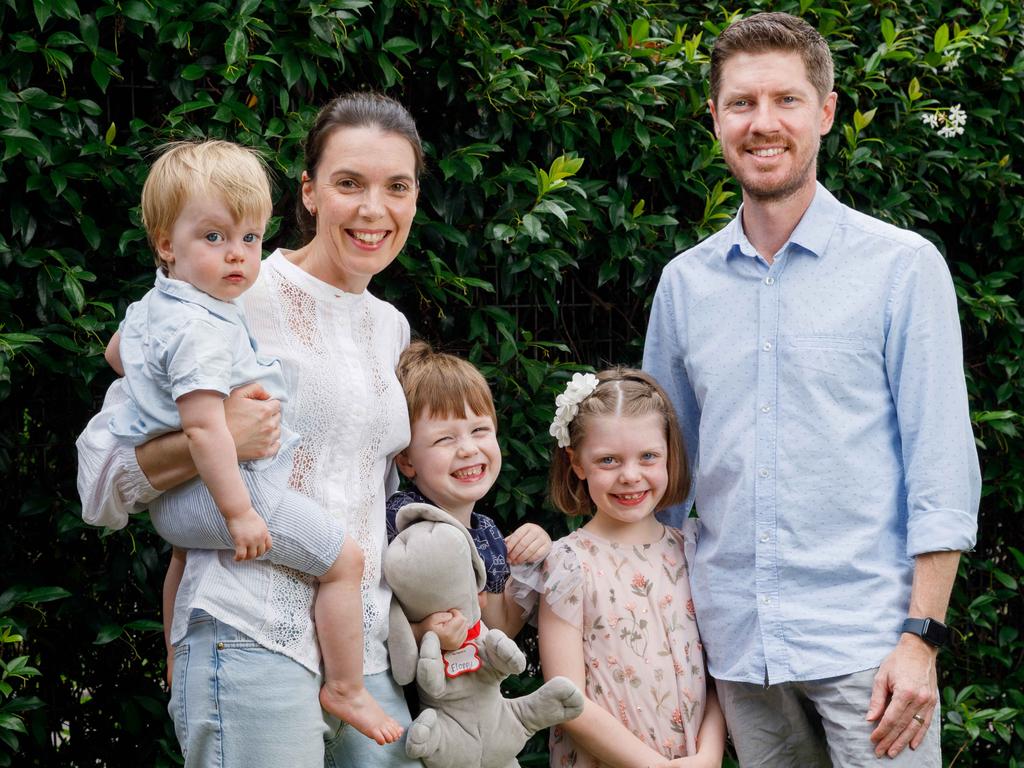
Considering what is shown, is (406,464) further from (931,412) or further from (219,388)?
(931,412)

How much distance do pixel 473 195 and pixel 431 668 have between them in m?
1.35

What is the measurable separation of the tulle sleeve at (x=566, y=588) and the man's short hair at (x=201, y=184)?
3.72 feet

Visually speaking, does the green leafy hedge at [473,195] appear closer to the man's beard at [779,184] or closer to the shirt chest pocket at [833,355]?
the man's beard at [779,184]

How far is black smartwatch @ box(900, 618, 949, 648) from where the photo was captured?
2576 mm

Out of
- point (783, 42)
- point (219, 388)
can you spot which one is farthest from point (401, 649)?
point (783, 42)

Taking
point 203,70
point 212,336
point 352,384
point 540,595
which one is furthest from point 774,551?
point 203,70

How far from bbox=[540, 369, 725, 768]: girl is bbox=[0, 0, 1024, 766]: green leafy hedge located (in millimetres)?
381

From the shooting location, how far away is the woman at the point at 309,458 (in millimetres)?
2250

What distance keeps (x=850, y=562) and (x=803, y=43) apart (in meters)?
1.20

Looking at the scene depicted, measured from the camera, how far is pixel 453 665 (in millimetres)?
2545

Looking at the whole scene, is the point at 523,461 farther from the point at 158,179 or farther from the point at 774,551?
the point at 158,179

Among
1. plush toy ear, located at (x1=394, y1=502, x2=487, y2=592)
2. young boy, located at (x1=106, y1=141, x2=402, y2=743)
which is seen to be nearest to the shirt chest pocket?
plush toy ear, located at (x1=394, y1=502, x2=487, y2=592)

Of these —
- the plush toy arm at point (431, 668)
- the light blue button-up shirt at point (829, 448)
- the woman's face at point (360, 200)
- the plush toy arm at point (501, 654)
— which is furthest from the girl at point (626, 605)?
the woman's face at point (360, 200)

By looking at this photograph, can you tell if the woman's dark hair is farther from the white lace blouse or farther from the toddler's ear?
the toddler's ear
